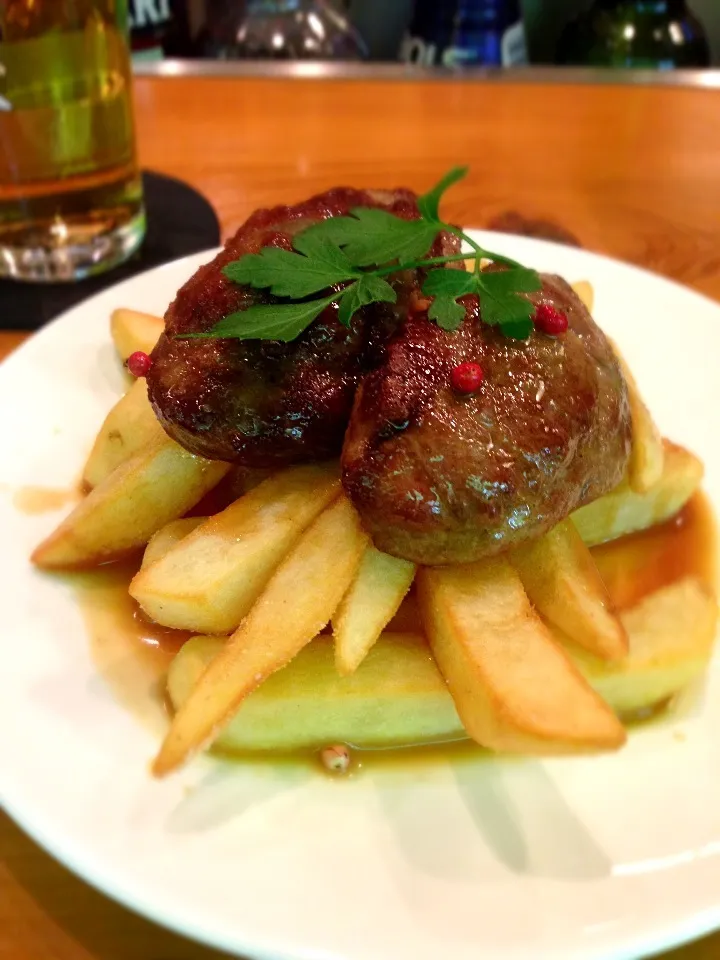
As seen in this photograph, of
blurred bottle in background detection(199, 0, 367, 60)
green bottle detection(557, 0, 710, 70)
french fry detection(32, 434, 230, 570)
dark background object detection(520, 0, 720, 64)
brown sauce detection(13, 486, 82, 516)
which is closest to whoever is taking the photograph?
french fry detection(32, 434, 230, 570)

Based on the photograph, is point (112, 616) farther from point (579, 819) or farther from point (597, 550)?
point (597, 550)

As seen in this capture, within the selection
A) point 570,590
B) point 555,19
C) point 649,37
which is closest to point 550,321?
point 570,590

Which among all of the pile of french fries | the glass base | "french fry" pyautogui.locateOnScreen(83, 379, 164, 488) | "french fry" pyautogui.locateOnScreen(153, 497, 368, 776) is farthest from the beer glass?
"french fry" pyautogui.locateOnScreen(153, 497, 368, 776)

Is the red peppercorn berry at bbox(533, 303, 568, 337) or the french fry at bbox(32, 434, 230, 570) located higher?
the red peppercorn berry at bbox(533, 303, 568, 337)

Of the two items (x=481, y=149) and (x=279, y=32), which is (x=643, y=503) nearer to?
(x=481, y=149)

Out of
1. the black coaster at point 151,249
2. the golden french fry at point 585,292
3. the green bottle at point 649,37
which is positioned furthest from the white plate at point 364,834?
the green bottle at point 649,37

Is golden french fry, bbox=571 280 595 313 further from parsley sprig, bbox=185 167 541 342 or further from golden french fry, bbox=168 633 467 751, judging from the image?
golden french fry, bbox=168 633 467 751
